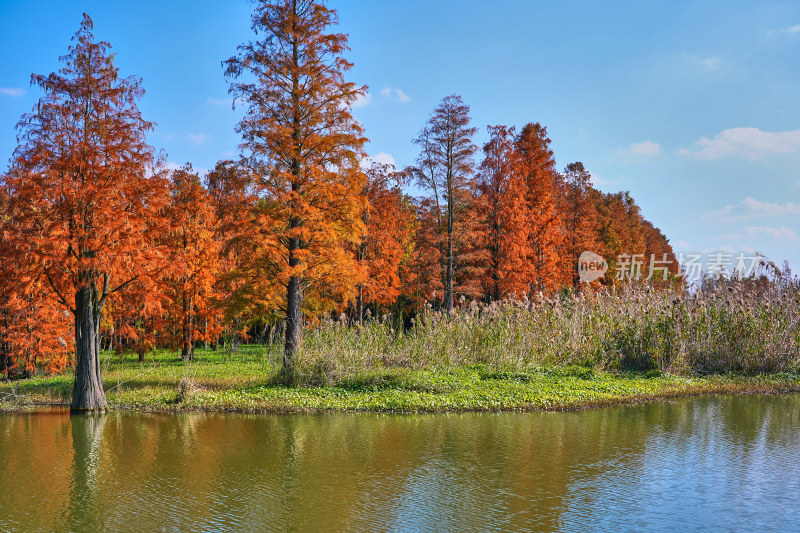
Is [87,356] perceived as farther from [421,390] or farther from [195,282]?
[195,282]

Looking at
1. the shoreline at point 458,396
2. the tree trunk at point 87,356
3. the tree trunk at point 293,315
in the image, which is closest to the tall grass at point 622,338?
the tree trunk at point 293,315

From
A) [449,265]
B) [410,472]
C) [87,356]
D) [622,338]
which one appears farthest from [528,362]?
[449,265]

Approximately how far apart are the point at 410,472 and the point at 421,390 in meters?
5.91

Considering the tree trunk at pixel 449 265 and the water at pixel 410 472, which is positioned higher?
the tree trunk at pixel 449 265

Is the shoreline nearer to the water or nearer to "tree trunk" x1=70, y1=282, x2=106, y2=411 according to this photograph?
"tree trunk" x1=70, y1=282, x2=106, y2=411

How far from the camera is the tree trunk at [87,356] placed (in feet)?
43.6

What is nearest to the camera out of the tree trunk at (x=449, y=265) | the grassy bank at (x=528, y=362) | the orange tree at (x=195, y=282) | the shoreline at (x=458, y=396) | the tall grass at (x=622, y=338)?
the shoreline at (x=458, y=396)

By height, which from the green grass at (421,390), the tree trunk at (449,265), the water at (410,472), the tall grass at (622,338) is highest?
the tree trunk at (449,265)

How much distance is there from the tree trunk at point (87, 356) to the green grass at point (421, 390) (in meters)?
0.50

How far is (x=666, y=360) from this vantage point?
16531mm

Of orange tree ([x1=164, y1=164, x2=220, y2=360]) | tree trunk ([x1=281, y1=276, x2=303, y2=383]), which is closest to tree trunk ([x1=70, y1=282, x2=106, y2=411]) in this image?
tree trunk ([x1=281, y1=276, x2=303, y2=383])

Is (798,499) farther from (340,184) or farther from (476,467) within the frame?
(340,184)

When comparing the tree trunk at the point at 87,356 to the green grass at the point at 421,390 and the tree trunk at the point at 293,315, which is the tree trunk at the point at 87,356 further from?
the tree trunk at the point at 293,315

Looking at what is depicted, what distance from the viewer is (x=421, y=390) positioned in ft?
45.4
